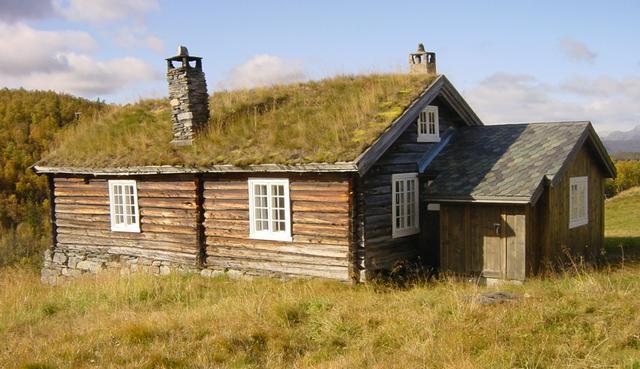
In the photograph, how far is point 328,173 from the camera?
14.4m

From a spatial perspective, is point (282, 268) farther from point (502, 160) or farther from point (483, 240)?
point (502, 160)

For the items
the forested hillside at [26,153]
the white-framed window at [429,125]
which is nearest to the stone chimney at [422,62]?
the white-framed window at [429,125]

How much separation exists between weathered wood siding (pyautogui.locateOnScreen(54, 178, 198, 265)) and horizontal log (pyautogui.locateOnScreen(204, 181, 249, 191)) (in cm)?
49

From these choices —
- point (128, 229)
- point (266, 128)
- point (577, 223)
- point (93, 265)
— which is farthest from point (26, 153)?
point (577, 223)

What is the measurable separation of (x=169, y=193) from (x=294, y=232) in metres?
4.35

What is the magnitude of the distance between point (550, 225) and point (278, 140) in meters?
6.90

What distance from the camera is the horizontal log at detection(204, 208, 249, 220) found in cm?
1603

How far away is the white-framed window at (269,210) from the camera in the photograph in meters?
15.3

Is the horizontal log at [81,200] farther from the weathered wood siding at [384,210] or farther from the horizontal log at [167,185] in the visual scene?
the weathered wood siding at [384,210]

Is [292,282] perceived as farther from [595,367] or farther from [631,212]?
[631,212]

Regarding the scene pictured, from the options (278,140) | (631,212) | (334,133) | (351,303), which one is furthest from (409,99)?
(631,212)

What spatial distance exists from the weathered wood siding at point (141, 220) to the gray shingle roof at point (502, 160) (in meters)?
6.86

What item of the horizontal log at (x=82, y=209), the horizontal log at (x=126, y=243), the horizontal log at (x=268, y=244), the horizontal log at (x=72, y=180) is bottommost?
the horizontal log at (x=126, y=243)

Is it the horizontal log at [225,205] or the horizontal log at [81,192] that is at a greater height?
the horizontal log at [81,192]
